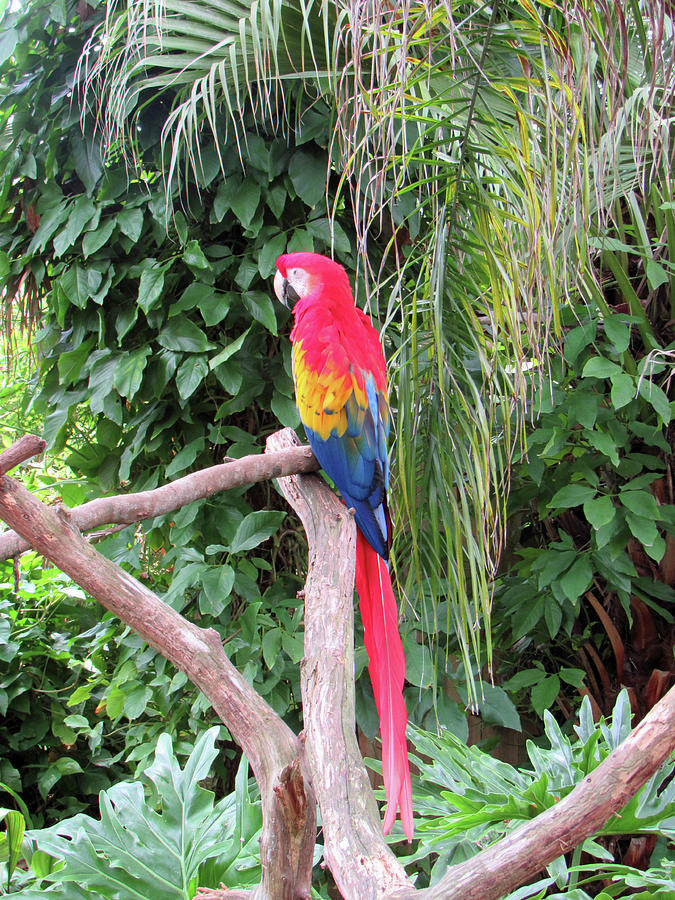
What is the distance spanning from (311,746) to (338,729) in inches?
1.1

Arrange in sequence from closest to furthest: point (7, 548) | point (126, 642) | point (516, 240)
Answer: point (7, 548) < point (516, 240) < point (126, 642)

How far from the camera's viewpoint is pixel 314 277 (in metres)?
1.09

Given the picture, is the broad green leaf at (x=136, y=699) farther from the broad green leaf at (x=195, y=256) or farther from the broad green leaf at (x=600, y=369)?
the broad green leaf at (x=600, y=369)

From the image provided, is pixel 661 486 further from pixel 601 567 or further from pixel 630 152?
pixel 630 152

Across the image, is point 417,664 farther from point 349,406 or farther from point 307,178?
point 307,178

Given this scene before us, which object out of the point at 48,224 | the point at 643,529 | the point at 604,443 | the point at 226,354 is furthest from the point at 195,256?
the point at 643,529

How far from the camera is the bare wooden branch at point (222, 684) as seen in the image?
54cm

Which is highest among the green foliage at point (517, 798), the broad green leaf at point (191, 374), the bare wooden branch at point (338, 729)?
the broad green leaf at point (191, 374)

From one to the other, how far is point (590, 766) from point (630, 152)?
3.50 feet

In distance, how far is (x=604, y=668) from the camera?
1.47 m

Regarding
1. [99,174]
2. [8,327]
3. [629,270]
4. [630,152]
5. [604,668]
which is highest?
[99,174]

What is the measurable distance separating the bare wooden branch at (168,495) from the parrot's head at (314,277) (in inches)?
10.1

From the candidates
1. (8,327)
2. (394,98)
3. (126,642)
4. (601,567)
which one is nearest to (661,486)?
(601,567)

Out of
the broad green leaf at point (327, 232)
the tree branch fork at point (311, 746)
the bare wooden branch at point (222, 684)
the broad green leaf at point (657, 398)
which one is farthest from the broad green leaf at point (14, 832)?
the broad green leaf at point (657, 398)
